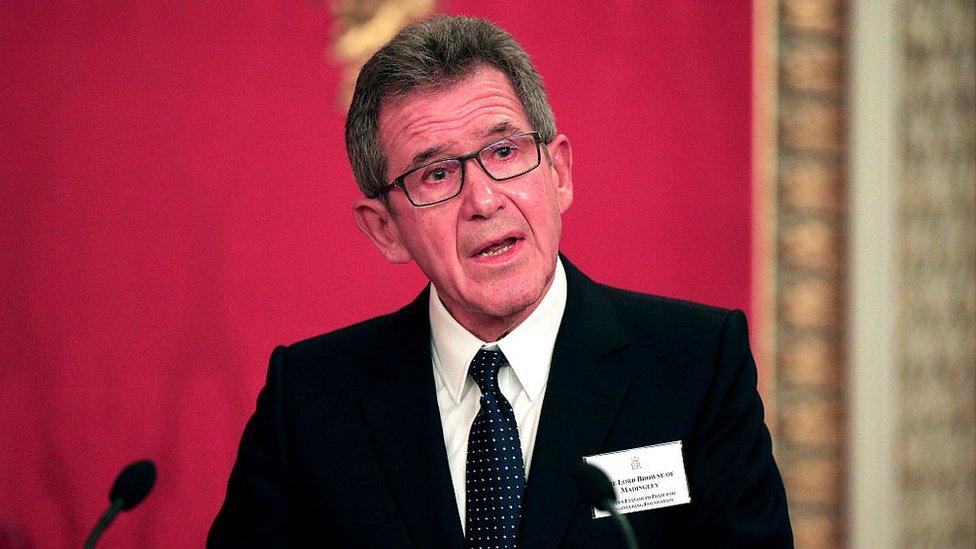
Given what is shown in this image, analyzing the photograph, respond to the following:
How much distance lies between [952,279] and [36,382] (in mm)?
2213

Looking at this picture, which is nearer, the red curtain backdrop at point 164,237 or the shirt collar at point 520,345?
the shirt collar at point 520,345

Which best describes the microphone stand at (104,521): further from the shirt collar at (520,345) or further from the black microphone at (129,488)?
the shirt collar at (520,345)

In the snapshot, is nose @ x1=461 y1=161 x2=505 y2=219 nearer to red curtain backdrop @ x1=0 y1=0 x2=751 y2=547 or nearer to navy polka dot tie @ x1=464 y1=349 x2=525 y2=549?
navy polka dot tie @ x1=464 y1=349 x2=525 y2=549

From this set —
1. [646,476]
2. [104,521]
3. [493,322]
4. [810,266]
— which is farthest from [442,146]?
[810,266]

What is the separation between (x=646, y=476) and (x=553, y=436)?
155mm

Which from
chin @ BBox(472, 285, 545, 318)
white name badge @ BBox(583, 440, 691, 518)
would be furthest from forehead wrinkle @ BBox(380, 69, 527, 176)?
white name badge @ BBox(583, 440, 691, 518)

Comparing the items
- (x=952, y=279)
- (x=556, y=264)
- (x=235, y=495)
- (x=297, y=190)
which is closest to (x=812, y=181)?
(x=952, y=279)

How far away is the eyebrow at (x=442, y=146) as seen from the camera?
164 cm

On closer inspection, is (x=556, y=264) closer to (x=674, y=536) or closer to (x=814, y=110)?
(x=674, y=536)

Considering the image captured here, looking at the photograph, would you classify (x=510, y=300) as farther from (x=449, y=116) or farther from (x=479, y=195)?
(x=449, y=116)

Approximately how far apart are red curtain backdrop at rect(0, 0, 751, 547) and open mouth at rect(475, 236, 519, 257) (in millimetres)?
708

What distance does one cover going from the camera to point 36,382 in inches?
82.0

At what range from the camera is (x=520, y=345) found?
1693 millimetres

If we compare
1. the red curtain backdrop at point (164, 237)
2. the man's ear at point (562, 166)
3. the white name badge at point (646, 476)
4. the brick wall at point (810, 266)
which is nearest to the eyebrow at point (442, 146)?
the man's ear at point (562, 166)
